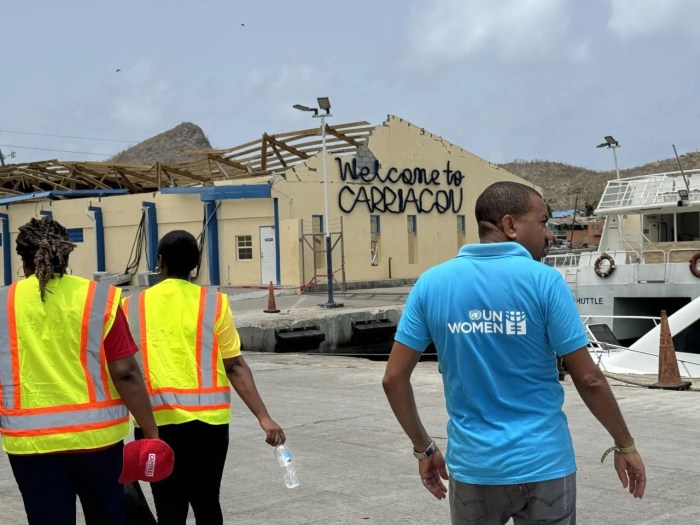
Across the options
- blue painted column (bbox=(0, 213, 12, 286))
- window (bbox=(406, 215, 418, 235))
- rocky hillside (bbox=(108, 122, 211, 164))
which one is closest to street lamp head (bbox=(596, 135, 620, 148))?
window (bbox=(406, 215, 418, 235))

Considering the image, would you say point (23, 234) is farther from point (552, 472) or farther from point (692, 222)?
point (692, 222)

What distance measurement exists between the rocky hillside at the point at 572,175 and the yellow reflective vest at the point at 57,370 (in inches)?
3444

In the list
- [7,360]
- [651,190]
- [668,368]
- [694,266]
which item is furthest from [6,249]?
[7,360]

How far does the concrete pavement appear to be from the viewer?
19.8ft

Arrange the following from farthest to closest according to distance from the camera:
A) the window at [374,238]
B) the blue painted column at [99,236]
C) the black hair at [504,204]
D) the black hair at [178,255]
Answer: the blue painted column at [99,236], the window at [374,238], the black hair at [178,255], the black hair at [504,204]

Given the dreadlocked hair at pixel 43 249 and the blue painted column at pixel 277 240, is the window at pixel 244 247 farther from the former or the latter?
the dreadlocked hair at pixel 43 249

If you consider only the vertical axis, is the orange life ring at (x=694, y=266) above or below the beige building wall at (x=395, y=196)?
below

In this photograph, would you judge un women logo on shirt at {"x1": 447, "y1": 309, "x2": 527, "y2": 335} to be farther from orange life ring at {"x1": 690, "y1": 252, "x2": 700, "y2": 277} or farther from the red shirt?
orange life ring at {"x1": 690, "y1": 252, "x2": 700, "y2": 277}

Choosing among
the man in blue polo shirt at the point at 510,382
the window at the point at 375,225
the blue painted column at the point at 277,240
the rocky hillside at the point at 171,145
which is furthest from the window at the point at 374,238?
the rocky hillside at the point at 171,145

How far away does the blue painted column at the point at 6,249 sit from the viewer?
4091 cm

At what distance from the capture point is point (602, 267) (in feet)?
67.1

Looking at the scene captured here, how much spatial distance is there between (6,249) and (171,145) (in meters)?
40.5

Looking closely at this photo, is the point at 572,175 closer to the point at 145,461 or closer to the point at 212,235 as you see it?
the point at 212,235

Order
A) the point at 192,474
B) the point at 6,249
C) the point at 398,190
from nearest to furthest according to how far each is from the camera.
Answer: the point at 192,474
the point at 398,190
the point at 6,249
